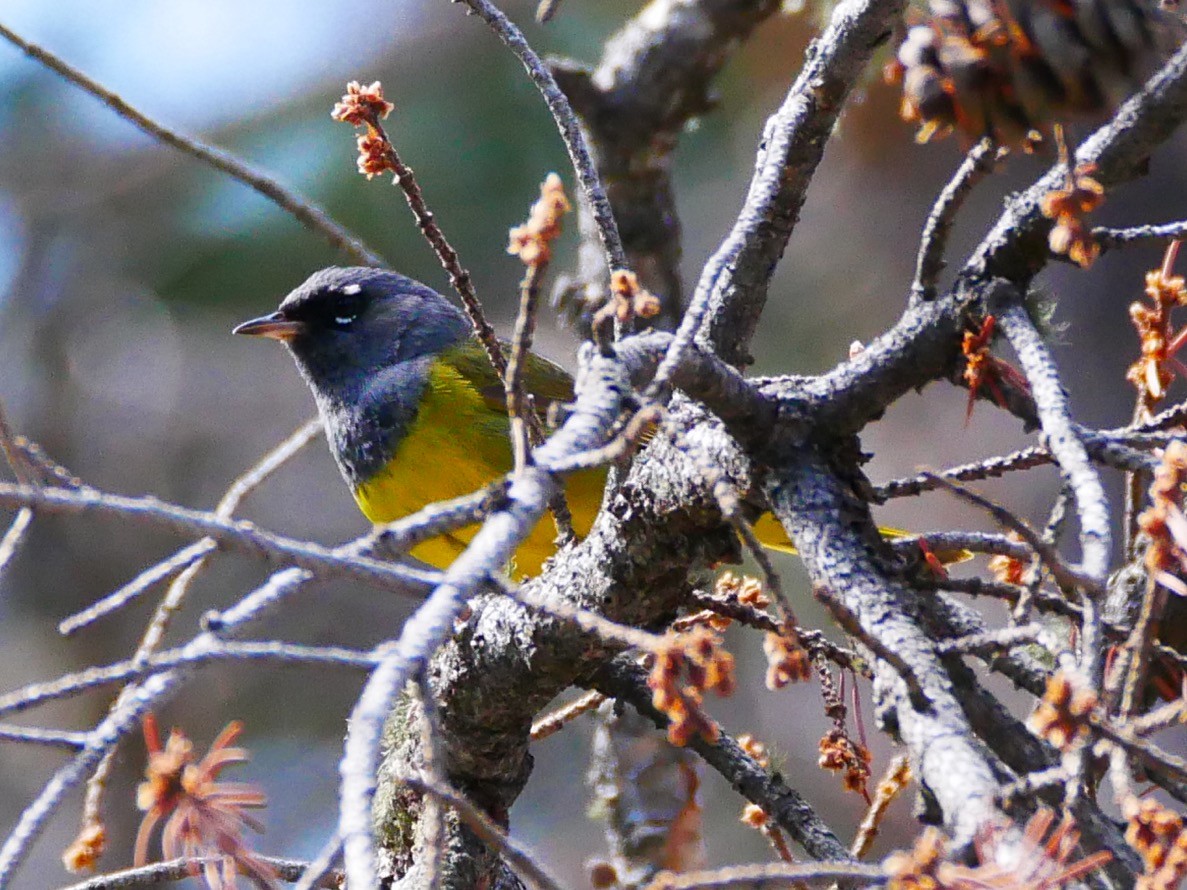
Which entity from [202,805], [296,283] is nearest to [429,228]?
[202,805]

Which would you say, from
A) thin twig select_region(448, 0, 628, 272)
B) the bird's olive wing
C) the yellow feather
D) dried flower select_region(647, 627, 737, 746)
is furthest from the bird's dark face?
dried flower select_region(647, 627, 737, 746)

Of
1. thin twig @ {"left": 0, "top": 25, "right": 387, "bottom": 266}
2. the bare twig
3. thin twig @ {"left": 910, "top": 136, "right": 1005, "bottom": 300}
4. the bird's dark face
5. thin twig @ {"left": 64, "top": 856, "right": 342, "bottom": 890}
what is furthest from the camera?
the bird's dark face

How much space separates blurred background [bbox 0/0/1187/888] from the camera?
7.33 m

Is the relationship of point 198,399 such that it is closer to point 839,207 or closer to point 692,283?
point 692,283

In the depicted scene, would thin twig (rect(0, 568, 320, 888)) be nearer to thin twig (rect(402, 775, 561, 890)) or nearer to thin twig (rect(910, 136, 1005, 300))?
thin twig (rect(402, 775, 561, 890))

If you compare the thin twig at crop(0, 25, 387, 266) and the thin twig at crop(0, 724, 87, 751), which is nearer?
the thin twig at crop(0, 724, 87, 751)

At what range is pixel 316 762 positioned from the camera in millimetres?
7867

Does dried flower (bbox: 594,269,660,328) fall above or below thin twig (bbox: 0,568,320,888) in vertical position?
above

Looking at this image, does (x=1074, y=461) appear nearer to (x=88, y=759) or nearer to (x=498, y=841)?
(x=498, y=841)

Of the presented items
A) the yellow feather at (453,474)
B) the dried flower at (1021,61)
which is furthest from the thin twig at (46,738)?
the yellow feather at (453,474)

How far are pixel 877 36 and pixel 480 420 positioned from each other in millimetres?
2075

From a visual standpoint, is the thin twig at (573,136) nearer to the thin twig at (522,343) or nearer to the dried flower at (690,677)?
the thin twig at (522,343)

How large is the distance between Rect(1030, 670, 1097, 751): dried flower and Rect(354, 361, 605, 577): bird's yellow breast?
241 cm

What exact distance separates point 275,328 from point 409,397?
565mm
